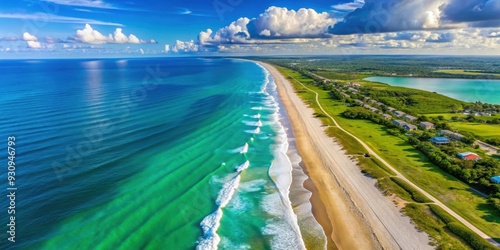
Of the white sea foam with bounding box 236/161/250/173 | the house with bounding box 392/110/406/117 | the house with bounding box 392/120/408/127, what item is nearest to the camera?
the white sea foam with bounding box 236/161/250/173

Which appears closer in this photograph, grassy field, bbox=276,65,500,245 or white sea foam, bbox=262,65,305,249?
white sea foam, bbox=262,65,305,249

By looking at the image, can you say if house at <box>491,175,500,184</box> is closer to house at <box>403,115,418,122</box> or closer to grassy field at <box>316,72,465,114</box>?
house at <box>403,115,418,122</box>

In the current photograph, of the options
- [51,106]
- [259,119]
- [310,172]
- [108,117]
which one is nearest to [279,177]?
[310,172]

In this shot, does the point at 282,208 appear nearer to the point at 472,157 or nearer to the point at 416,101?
the point at 472,157

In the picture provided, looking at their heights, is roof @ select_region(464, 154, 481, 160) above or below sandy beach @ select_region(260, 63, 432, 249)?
above

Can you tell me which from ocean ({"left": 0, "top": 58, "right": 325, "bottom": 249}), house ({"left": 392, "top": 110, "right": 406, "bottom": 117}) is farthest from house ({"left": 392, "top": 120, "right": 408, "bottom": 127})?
ocean ({"left": 0, "top": 58, "right": 325, "bottom": 249})

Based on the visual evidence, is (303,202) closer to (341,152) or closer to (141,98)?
(341,152)
